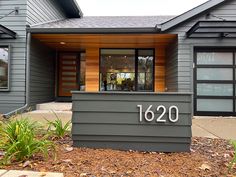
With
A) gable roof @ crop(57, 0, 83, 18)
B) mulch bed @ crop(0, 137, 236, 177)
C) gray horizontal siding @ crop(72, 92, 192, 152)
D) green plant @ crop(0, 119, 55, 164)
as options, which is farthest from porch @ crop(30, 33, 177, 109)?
green plant @ crop(0, 119, 55, 164)

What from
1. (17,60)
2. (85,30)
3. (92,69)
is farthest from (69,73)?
(85,30)

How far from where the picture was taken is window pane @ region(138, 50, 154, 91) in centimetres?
1184

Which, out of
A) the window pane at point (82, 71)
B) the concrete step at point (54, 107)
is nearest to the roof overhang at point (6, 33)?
the concrete step at point (54, 107)

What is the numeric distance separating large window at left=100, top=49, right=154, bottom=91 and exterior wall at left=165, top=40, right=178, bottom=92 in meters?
0.91

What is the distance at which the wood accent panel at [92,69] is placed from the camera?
464 inches

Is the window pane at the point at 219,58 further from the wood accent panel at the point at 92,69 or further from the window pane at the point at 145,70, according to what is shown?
the wood accent panel at the point at 92,69

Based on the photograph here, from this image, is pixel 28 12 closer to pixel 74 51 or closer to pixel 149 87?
pixel 74 51

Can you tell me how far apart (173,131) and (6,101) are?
6.79 metres

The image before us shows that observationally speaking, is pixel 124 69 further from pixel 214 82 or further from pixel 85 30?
pixel 214 82

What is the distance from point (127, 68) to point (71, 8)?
4.62 metres

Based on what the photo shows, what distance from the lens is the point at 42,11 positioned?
10.9 metres

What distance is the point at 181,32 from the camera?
9156 mm

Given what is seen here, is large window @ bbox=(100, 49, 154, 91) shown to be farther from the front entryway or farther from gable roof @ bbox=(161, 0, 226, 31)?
gable roof @ bbox=(161, 0, 226, 31)

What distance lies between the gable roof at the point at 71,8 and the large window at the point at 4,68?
16.2 feet
